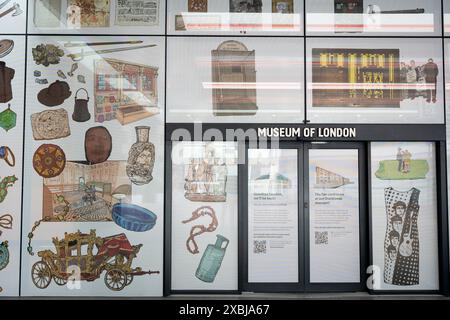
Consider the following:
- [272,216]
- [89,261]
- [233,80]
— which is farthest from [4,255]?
[233,80]

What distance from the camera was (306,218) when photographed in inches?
348

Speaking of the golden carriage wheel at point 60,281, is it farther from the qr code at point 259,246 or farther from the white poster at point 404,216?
the white poster at point 404,216

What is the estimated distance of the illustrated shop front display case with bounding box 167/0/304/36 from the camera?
890 cm

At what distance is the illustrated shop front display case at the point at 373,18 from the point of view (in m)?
8.91

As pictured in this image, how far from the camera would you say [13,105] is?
28.9ft

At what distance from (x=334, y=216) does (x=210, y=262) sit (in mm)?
1959

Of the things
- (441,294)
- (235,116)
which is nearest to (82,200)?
(235,116)

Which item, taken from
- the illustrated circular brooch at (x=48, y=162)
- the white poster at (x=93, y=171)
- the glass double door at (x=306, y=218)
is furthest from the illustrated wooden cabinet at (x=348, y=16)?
the illustrated circular brooch at (x=48, y=162)

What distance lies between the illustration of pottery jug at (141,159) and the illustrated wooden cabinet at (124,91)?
1.01 feet

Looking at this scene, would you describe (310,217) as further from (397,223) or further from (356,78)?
(356,78)

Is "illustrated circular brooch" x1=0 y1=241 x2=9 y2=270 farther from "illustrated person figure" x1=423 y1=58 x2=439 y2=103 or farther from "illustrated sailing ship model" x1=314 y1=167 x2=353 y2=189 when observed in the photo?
"illustrated person figure" x1=423 y1=58 x2=439 y2=103
